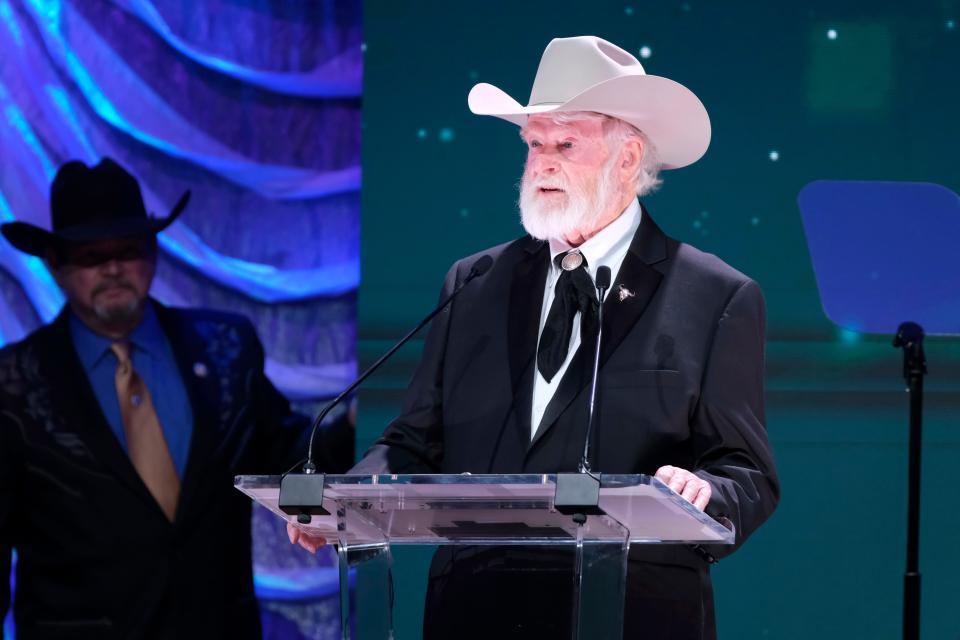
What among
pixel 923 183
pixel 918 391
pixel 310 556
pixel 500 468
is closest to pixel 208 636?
pixel 310 556

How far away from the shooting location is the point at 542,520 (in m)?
1.96

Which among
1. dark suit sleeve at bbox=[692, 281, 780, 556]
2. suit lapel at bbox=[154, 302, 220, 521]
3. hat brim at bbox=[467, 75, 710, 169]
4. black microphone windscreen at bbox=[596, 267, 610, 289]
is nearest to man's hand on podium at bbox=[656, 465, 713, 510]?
dark suit sleeve at bbox=[692, 281, 780, 556]

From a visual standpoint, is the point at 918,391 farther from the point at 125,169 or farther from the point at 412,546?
the point at 125,169

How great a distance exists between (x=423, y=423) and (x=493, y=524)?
2.43 feet

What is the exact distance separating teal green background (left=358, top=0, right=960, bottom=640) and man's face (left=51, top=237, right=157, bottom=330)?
0.69 m

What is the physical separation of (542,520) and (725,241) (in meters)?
2.38

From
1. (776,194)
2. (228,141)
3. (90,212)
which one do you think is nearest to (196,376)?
(90,212)

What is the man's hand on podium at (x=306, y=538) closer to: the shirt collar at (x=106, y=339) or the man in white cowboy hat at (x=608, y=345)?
the man in white cowboy hat at (x=608, y=345)

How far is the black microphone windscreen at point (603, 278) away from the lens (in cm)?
229

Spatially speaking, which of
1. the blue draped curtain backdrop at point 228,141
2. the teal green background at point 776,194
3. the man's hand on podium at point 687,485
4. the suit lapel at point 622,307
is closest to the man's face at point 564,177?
the suit lapel at point 622,307

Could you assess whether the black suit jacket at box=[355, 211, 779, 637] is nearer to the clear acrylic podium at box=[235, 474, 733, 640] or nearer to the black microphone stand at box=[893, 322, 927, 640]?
the clear acrylic podium at box=[235, 474, 733, 640]

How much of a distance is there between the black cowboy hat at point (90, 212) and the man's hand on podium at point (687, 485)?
2.55 metres

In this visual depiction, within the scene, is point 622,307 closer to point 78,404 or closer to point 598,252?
point 598,252

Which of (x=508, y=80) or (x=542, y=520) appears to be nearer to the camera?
(x=542, y=520)
